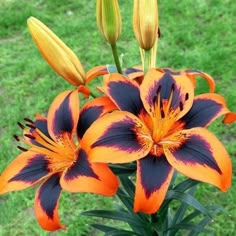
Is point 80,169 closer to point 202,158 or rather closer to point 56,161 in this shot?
point 56,161

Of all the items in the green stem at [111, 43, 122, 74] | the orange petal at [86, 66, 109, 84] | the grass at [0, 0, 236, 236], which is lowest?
the grass at [0, 0, 236, 236]

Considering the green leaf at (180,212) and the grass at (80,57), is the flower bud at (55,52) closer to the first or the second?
the green leaf at (180,212)

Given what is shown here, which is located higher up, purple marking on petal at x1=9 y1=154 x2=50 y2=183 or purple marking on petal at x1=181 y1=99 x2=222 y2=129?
purple marking on petal at x1=181 y1=99 x2=222 y2=129

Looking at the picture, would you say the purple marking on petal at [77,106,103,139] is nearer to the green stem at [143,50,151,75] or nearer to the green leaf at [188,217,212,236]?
the green stem at [143,50,151,75]

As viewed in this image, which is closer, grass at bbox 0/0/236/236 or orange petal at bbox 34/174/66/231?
orange petal at bbox 34/174/66/231

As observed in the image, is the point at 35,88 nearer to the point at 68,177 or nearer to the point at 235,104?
the point at 235,104

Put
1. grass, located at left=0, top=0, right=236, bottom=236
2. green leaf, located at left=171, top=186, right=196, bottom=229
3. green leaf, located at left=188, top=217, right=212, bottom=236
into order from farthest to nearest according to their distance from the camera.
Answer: grass, located at left=0, top=0, right=236, bottom=236
green leaf, located at left=171, top=186, right=196, bottom=229
green leaf, located at left=188, top=217, right=212, bottom=236

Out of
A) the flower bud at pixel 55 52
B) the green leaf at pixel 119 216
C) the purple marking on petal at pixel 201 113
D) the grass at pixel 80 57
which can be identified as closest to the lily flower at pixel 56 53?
the flower bud at pixel 55 52

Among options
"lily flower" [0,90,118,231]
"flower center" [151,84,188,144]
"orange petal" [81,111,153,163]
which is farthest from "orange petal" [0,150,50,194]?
"flower center" [151,84,188,144]

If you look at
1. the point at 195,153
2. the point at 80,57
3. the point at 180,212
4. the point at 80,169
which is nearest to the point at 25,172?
the point at 80,169
